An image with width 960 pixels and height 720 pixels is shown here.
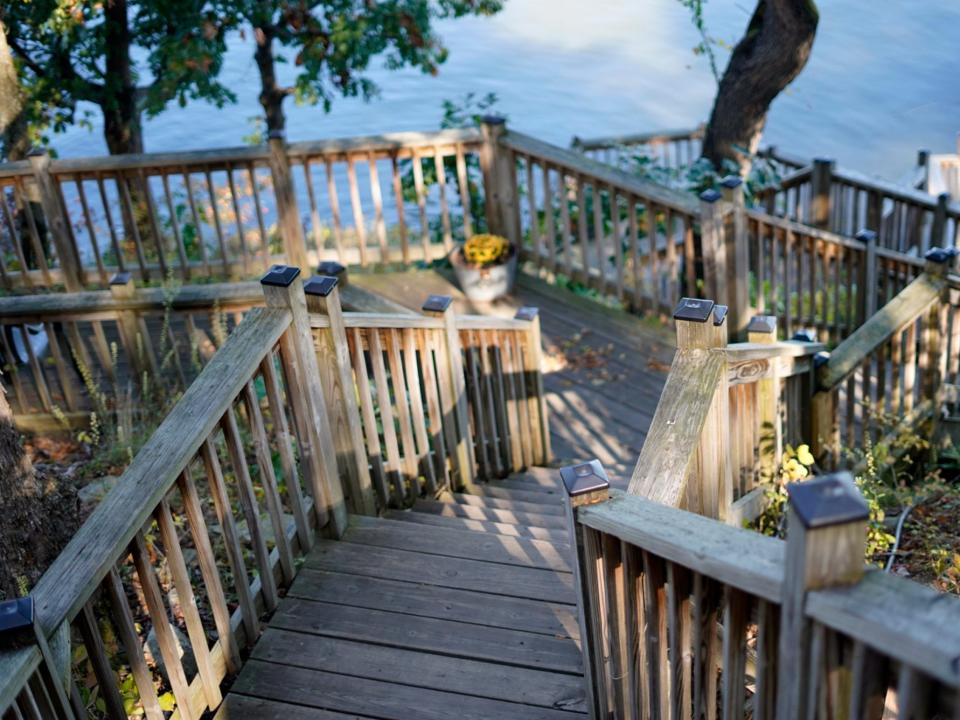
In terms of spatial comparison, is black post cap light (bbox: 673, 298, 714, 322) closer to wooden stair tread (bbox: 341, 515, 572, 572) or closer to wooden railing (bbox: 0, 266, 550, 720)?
wooden stair tread (bbox: 341, 515, 572, 572)

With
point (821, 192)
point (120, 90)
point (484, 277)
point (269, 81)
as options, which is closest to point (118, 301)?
point (484, 277)

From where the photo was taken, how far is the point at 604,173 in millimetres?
7004

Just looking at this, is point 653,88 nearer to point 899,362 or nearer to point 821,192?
point 821,192

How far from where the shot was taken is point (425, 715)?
3.02m

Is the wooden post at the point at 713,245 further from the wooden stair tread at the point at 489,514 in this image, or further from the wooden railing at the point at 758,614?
the wooden railing at the point at 758,614

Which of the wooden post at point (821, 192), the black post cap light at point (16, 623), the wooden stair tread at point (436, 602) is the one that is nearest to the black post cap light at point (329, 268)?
the wooden stair tread at point (436, 602)

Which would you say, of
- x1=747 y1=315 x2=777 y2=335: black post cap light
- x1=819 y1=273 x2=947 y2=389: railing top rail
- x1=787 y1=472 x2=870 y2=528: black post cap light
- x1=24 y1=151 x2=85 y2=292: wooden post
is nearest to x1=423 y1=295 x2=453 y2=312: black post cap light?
x1=747 y1=315 x2=777 y2=335: black post cap light

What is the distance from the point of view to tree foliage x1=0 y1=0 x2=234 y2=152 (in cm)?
808

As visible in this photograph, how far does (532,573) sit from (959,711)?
2.19 metres

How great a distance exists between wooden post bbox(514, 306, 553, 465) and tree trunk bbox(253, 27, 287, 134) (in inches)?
200

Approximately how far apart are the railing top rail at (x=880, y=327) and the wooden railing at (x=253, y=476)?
153 centimetres

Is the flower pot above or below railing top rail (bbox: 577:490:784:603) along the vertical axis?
below

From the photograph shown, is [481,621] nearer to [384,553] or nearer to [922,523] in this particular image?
[384,553]

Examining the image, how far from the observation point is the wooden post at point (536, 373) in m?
5.30
